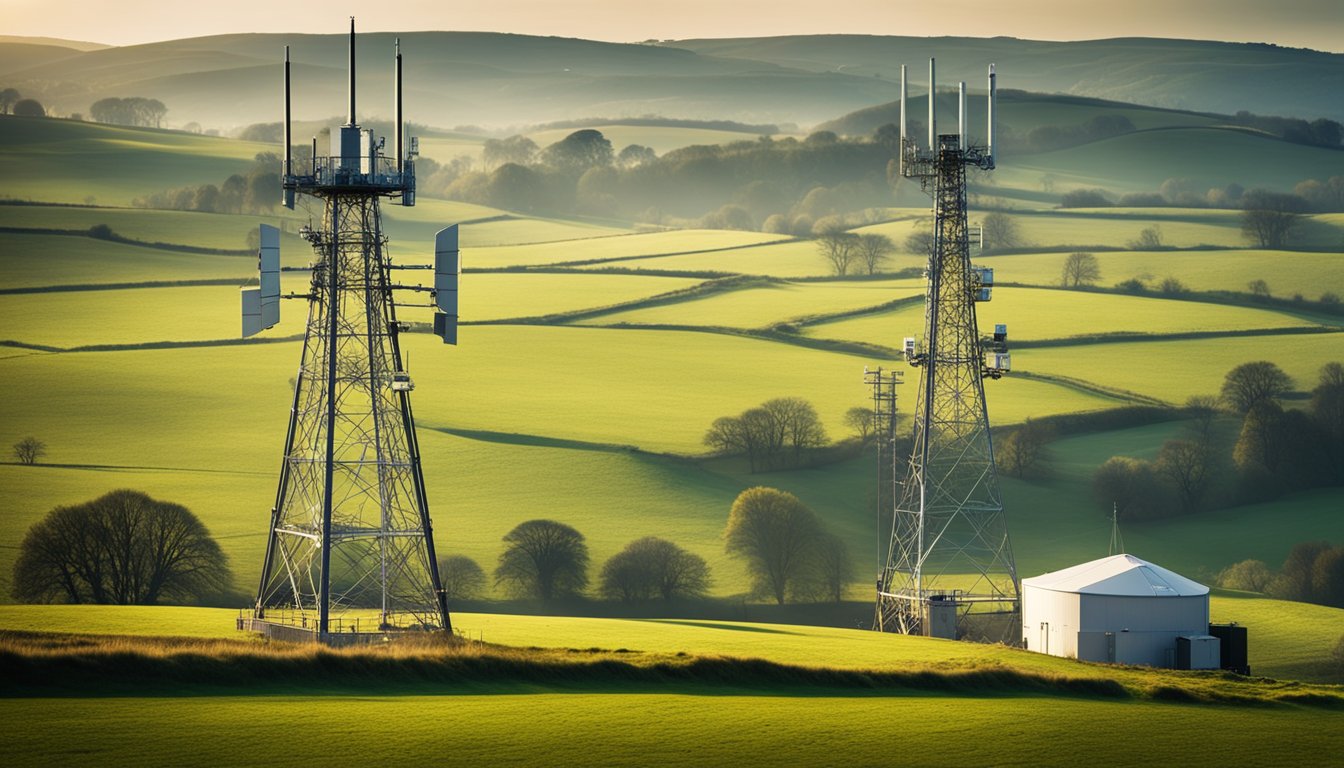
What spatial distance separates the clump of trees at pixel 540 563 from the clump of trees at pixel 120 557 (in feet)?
41.9

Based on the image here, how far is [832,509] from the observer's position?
9438 cm

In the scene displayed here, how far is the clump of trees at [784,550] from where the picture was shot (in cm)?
8512

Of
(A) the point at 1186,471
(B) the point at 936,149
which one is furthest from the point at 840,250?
(B) the point at 936,149

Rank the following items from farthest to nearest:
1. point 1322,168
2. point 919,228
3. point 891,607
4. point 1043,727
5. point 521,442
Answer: point 1322,168
point 919,228
point 521,442
point 891,607
point 1043,727

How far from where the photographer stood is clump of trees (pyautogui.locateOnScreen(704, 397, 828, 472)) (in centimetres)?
9975

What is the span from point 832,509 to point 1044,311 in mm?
36031

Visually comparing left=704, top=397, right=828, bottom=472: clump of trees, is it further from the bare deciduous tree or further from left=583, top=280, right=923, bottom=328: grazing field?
the bare deciduous tree

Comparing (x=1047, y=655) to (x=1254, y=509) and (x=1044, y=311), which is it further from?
(x=1044, y=311)

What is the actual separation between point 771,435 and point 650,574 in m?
19.8

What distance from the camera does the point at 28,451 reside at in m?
90.1

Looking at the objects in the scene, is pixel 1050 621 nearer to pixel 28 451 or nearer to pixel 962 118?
pixel 962 118

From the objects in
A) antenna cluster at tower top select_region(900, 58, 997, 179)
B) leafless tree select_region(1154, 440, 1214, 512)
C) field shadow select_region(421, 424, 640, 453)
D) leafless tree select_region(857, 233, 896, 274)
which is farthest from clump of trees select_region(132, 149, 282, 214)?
antenna cluster at tower top select_region(900, 58, 997, 179)

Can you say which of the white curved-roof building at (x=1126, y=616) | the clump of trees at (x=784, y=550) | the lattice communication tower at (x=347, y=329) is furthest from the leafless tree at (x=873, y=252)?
the lattice communication tower at (x=347, y=329)

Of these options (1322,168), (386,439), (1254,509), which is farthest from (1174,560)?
(1322,168)
